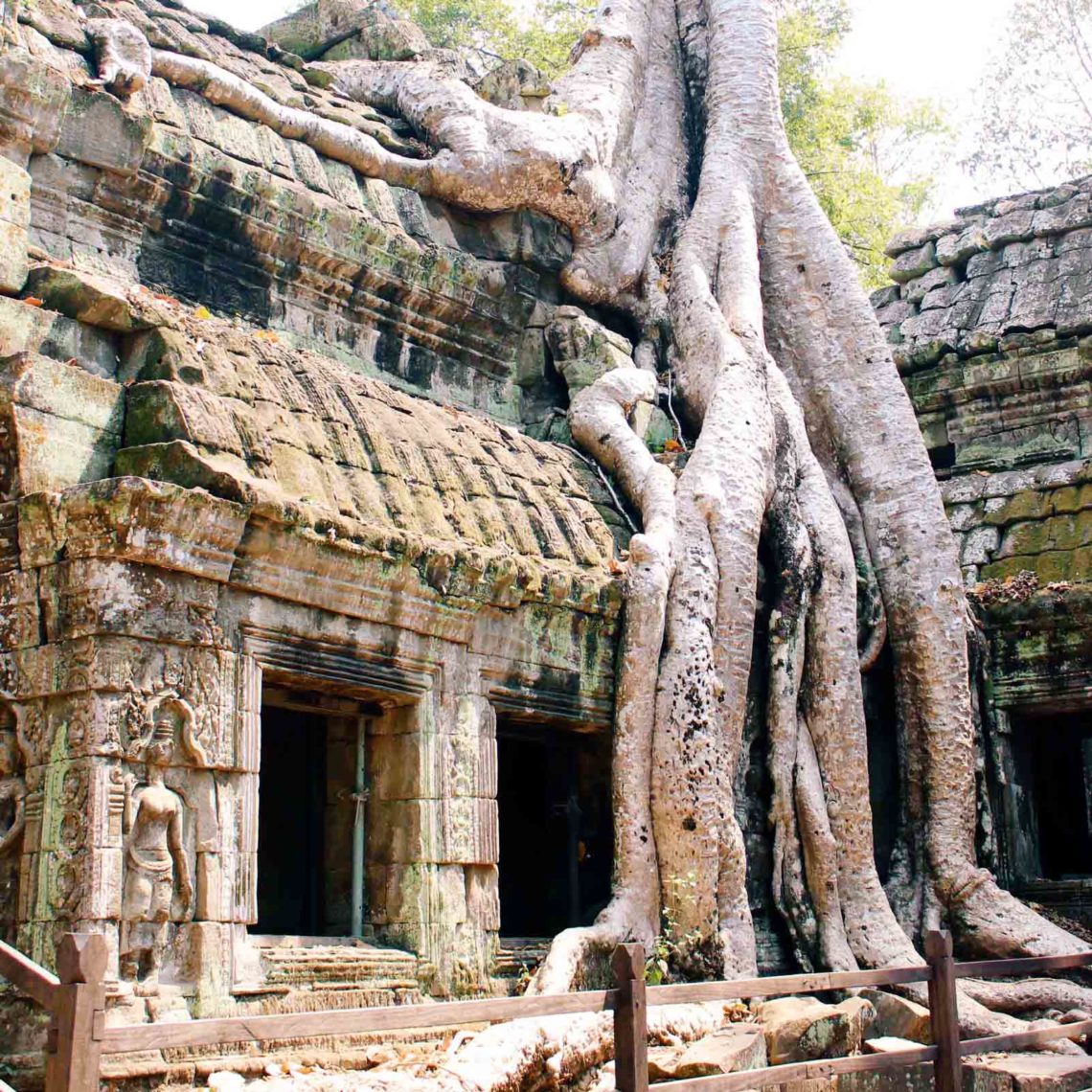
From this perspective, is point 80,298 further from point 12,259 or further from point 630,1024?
point 630,1024

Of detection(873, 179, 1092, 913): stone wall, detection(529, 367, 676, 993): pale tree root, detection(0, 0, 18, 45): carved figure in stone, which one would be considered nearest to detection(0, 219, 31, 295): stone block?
detection(0, 0, 18, 45): carved figure in stone

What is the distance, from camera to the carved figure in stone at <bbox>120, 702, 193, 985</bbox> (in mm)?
5199

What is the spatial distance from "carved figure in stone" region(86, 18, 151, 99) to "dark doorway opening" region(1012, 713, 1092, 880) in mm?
6417

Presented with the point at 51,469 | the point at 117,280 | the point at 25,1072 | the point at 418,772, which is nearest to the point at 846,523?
the point at 418,772

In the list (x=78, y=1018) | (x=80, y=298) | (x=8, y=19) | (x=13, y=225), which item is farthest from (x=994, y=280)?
(x=78, y=1018)

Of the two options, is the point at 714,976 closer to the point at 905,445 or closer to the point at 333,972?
the point at 333,972

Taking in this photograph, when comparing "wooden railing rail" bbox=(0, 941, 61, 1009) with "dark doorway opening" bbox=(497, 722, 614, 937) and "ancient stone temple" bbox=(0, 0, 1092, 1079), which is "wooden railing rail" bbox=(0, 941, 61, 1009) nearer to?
"ancient stone temple" bbox=(0, 0, 1092, 1079)

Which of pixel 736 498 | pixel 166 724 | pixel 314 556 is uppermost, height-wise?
pixel 736 498

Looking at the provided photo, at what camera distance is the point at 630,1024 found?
174 inches

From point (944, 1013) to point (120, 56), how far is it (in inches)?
206

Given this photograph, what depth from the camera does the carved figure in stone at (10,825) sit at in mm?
5289

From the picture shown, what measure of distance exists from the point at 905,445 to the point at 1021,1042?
426 cm

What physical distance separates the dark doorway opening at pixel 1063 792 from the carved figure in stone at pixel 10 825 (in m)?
6.66

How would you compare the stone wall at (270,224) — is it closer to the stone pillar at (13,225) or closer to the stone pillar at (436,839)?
the stone pillar at (13,225)
